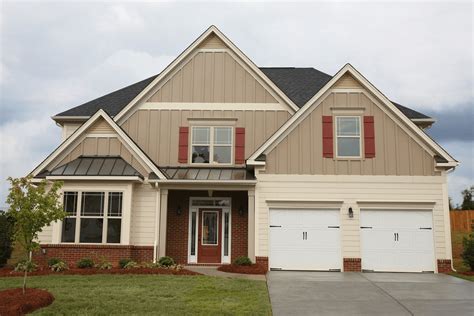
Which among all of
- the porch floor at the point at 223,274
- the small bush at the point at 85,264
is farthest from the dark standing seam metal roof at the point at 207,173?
the small bush at the point at 85,264

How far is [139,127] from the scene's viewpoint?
1889 centimetres

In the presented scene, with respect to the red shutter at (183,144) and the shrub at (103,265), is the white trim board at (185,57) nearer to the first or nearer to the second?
the red shutter at (183,144)

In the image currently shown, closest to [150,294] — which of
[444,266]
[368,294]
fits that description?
[368,294]

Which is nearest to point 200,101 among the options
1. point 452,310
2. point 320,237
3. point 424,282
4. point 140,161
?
point 140,161

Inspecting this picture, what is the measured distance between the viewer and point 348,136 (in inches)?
664

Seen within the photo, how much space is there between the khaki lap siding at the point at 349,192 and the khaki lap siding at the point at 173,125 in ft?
8.99

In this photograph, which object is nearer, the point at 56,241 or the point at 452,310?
the point at 452,310

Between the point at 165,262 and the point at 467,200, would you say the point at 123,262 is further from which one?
the point at 467,200

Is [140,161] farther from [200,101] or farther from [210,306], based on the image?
[210,306]

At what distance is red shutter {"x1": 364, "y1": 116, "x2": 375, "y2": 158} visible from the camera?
1666 cm

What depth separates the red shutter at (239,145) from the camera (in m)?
18.6

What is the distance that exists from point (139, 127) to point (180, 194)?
3216mm

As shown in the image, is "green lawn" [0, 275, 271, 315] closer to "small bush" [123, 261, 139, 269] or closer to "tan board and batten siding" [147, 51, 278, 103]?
"small bush" [123, 261, 139, 269]

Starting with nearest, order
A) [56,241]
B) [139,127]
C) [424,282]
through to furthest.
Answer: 1. [424,282]
2. [56,241]
3. [139,127]
